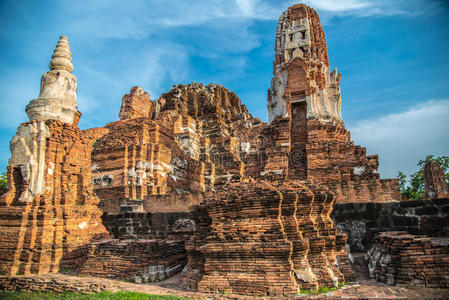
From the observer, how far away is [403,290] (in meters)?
5.21

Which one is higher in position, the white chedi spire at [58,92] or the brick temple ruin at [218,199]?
the white chedi spire at [58,92]

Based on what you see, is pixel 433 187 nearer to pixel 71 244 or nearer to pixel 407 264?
pixel 407 264

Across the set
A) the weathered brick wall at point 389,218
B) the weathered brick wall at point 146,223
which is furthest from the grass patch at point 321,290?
the weathered brick wall at point 146,223

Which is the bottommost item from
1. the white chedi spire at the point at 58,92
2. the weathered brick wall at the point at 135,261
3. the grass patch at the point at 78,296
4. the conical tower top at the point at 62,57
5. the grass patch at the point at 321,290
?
the grass patch at the point at 78,296

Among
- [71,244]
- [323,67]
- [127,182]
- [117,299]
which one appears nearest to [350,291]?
[117,299]

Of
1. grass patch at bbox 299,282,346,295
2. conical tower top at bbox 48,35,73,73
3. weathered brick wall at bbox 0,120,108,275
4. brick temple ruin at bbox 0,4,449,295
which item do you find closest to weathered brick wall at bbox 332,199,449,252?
brick temple ruin at bbox 0,4,449,295

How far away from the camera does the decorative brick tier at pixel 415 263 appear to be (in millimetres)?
5312

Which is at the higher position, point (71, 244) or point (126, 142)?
point (126, 142)

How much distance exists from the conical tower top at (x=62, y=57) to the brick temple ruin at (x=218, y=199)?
4 centimetres

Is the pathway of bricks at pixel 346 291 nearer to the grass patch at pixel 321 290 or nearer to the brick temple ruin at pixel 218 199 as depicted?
the grass patch at pixel 321 290

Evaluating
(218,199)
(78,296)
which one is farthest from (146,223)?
Result: (218,199)

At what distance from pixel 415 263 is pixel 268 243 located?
8.28 ft

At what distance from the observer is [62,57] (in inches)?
442

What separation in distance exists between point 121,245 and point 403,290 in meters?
6.51
